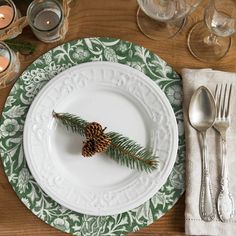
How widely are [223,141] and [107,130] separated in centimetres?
18

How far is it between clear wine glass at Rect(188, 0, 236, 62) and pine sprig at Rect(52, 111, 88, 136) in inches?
8.8

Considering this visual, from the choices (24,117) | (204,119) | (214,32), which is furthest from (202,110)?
(24,117)

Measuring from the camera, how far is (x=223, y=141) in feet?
2.46

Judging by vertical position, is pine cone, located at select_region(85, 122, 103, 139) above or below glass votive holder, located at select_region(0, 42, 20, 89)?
below

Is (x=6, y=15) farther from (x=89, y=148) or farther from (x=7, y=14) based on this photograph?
(x=89, y=148)

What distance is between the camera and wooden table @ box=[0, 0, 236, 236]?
2.43 ft

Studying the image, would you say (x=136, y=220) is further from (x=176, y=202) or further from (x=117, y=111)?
(x=117, y=111)

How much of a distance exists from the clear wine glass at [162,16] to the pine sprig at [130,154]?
0.62 feet

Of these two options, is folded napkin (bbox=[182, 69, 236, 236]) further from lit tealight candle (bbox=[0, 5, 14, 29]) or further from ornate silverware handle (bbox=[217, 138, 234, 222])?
lit tealight candle (bbox=[0, 5, 14, 29])

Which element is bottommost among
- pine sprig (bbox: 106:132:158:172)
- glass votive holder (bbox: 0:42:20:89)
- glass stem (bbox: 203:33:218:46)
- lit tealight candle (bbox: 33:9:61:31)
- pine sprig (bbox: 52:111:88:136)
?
pine sprig (bbox: 106:132:158:172)

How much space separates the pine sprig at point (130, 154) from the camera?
73 centimetres

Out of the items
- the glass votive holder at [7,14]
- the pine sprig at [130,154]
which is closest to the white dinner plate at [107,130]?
the pine sprig at [130,154]

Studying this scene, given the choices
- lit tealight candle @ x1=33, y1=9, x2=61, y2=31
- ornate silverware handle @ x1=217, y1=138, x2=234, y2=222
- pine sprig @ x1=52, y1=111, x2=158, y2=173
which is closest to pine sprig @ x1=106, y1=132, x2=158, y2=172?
pine sprig @ x1=52, y1=111, x2=158, y2=173

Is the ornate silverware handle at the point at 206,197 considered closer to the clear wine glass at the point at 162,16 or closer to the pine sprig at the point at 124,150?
the pine sprig at the point at 124,150
